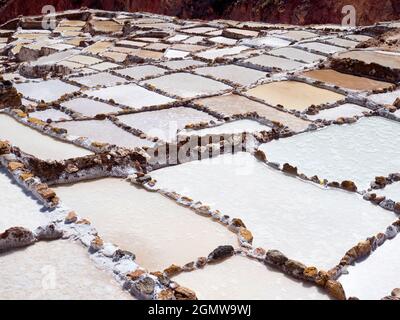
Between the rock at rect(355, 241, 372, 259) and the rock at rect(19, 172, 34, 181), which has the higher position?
the rock at rect(19, 172, 34, 181)

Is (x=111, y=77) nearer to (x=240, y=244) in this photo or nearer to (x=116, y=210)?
(x=116, y=210)

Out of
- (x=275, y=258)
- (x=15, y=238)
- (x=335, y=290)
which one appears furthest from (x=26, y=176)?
(x=335, y=290)

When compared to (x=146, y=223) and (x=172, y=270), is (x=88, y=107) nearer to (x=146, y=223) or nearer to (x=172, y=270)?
(x=146, y=223)

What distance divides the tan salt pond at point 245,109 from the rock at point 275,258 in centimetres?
396

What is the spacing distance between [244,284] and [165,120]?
Answer: 4.63 metres

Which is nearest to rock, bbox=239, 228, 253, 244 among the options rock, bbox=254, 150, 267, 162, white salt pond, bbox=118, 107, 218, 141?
rock, bbox=254, 150, 267, 162

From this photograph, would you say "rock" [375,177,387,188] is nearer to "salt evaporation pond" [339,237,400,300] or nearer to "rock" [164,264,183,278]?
"salt evaporation pond" [339,237,400,300]

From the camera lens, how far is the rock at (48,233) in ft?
16.2

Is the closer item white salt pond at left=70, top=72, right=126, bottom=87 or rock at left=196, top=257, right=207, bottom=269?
rock at left=196, top=257, right=207, bottom=269

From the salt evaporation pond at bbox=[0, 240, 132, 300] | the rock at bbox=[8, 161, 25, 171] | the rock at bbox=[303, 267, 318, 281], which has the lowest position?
the rock at bbox=[303, 267, 318, 281]

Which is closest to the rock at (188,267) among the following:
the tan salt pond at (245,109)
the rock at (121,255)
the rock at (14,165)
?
the rock at (121,255)

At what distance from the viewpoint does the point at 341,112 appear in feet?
31.6

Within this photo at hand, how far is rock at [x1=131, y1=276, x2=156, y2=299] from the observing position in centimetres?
421

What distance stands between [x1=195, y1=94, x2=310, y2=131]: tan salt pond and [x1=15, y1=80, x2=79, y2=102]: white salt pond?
2.90 m
